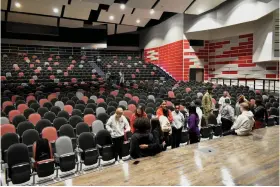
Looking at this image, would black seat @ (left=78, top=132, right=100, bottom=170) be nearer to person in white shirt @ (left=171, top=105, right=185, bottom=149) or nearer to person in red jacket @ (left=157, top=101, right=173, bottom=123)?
person in red jacket @ (left=157, top=101, right=173, bottom=123)

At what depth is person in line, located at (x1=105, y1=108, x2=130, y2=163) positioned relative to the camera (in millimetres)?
5055

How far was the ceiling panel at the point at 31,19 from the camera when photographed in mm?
17422

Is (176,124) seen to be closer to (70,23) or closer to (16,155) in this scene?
(16,155)

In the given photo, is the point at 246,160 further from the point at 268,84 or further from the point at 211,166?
the point at 268,84

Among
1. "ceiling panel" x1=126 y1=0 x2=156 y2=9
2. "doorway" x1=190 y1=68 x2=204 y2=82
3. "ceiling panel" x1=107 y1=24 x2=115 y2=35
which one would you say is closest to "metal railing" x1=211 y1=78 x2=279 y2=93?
"doorway" x1=190 y1=68 x2=204 y2=82

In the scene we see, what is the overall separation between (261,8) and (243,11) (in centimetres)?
119

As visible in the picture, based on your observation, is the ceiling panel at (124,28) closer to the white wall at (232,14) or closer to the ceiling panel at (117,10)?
the ceiling panel at (117,10)

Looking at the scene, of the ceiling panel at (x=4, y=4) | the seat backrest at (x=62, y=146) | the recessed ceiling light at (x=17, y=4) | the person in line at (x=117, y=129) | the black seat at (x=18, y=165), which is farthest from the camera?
the recessed ceiling light at (x=17, y=4)

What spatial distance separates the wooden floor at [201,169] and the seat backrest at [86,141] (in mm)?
1244

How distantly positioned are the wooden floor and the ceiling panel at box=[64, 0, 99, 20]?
497 inches

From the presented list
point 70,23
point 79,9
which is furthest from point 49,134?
point 70,23

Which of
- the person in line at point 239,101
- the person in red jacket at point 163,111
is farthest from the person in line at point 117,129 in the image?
the person in line at point 239,101

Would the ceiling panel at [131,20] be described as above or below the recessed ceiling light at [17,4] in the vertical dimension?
above

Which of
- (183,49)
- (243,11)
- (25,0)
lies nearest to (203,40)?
(183,49)
